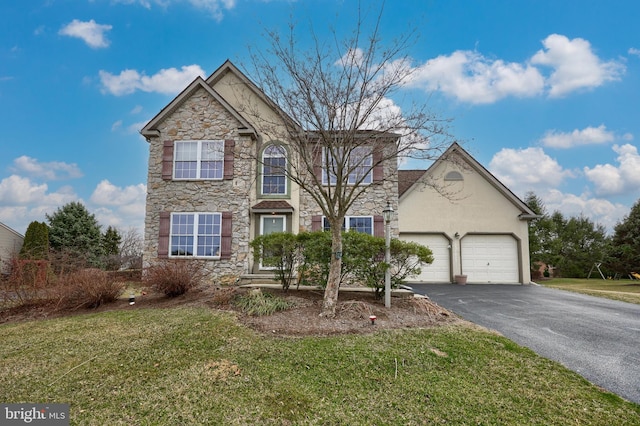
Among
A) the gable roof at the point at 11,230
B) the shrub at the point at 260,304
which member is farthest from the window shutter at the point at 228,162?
the gable roof at the point at 11,230

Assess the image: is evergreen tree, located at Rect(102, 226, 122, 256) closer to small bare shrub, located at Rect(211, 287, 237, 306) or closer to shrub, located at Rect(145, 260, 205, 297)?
shrub, located at Rect(145, 260, 205, 297)

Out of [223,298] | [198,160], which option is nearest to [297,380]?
[223,298]

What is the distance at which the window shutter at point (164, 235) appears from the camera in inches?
482

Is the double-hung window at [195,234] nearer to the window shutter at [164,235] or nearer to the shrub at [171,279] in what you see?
the window shutter at [164,235]

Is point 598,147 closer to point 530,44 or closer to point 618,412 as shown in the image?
point 530,44

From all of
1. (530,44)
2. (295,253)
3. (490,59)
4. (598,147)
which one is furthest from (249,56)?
(598,147)

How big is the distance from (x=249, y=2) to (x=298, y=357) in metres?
8.70

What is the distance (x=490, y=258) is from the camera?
14.9 meters

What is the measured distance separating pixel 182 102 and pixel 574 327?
14.8 m

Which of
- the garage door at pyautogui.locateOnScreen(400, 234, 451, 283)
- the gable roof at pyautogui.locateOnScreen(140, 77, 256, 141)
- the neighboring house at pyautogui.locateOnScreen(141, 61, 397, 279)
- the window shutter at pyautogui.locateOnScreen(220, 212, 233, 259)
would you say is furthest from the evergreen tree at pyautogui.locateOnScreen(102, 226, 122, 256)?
the garage door at pyautogui.locateOnScreen(400, 234, 451, 283)

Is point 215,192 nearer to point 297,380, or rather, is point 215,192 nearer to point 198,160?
point 198,160

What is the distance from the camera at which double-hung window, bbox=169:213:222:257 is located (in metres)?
12.4

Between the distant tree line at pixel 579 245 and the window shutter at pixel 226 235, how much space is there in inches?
822

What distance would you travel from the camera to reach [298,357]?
459cm
